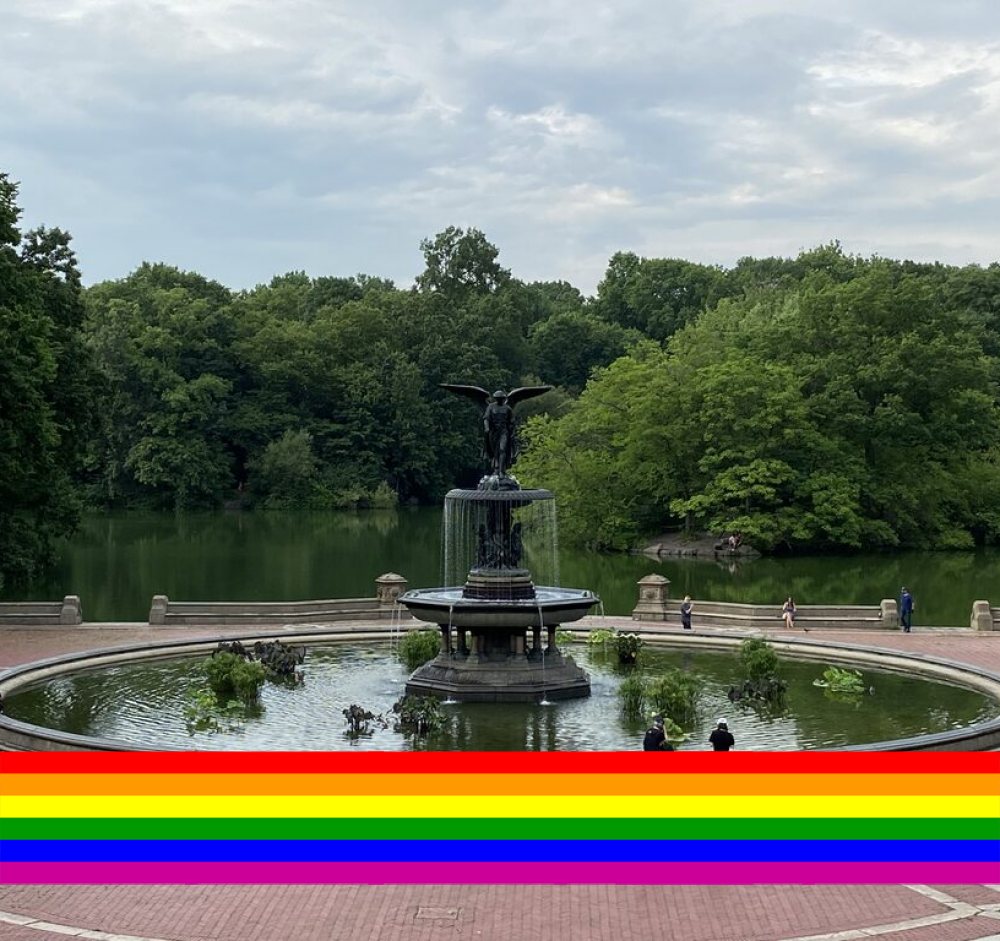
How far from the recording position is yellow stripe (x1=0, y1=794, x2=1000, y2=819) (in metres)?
7.60

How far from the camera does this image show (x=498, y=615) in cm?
2530

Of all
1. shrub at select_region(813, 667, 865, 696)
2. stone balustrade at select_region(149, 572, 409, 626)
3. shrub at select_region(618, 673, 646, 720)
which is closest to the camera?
shrub at select_region(618, 673, 646, 720)

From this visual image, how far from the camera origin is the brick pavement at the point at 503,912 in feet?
43.5

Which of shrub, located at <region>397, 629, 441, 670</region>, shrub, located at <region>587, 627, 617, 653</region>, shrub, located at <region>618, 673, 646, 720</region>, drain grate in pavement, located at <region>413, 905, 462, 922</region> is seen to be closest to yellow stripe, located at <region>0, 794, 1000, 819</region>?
drain grate in pavement, located at <region>413, 905, 462, 922</region>

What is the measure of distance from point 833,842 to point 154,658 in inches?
1000

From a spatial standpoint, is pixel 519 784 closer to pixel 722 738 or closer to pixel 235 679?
pixel 722 738

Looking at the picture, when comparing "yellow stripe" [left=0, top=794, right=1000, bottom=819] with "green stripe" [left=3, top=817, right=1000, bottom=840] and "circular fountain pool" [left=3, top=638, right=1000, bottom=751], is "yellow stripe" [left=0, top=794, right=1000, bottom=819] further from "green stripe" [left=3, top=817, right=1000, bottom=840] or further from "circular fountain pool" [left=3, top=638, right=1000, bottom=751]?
"circular fountain pool" [left=3, top=638, right=1000, bottom=751]

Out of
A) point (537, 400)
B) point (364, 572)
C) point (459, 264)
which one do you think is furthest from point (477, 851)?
point (459, 264)

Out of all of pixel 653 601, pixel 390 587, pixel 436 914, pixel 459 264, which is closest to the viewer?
pixel 436 914

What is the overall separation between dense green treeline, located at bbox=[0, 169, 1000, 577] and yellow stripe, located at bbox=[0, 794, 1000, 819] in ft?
116

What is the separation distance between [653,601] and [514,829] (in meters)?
31.5

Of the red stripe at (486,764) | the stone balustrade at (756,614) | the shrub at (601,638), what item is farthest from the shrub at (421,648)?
the red stripe at (486,764)

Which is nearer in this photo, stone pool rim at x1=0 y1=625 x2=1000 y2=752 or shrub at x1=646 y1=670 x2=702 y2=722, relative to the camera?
stone pool rim at x1=0 y1=625 x2=1000 y2=752

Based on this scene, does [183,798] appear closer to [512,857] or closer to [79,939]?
[512,857]
